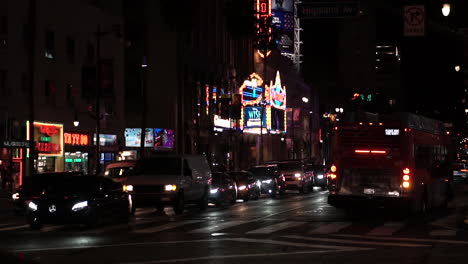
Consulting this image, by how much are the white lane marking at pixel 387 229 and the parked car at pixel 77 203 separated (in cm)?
741

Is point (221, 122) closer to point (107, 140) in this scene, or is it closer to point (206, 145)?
point (206, 145)

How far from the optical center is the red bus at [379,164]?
85.6 feet

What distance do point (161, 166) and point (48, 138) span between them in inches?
699

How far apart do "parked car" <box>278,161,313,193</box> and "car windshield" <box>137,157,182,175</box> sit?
21351 millimetres

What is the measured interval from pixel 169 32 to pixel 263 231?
4632cm

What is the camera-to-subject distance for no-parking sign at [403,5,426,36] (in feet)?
81.8

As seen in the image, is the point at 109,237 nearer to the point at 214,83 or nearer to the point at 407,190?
the point at 407,190

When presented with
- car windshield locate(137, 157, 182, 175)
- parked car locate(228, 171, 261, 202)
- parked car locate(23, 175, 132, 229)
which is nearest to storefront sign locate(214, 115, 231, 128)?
parked car locate(228, 171, 261, 202)

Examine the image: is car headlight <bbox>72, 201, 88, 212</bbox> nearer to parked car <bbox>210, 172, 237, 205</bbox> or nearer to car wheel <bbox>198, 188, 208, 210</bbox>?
car wheel <bbox>198, 188, 208, 210</bbox>

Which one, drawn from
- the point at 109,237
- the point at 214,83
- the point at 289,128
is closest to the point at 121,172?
the point at 109,237

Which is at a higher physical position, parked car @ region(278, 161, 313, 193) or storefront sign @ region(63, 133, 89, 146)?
storefront sign @ region(63, 133, 89, 146)

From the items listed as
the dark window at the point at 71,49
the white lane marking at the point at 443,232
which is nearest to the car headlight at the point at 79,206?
the white lane marking at the point at 443,232

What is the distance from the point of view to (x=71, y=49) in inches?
1964

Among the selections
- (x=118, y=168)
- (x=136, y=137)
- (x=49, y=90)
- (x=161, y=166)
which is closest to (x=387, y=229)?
(x=161, y=166)
